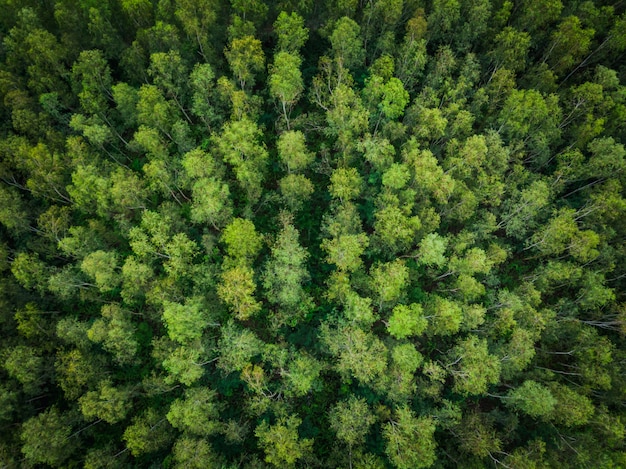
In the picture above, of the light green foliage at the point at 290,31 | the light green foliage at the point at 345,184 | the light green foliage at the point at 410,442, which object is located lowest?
the light green foliage at the point at 410,442

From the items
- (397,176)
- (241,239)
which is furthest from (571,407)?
(241,239)

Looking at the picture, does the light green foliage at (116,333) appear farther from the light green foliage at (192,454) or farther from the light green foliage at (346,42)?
the light green foliage at (346,42)

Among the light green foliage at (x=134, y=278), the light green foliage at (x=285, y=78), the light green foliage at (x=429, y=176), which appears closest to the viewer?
the light green foliage at (x=134, y=278)

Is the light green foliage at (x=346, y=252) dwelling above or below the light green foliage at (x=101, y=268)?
above

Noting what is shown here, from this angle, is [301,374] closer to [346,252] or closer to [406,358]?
[406,358]

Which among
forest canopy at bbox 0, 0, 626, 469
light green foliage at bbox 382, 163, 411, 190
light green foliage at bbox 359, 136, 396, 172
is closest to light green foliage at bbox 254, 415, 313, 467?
forest canopy at bbox 0, 0, 626, 469

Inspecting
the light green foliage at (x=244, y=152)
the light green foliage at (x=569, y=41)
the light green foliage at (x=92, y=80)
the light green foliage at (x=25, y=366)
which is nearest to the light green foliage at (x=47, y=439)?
the light green foliage at (x=25, y=366)

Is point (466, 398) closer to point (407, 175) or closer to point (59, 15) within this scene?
point (407, 175)
